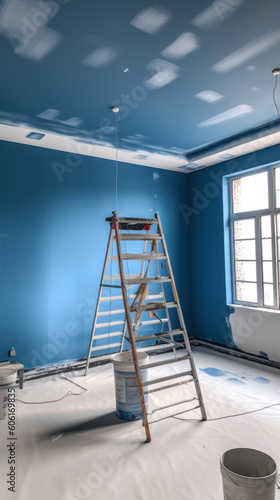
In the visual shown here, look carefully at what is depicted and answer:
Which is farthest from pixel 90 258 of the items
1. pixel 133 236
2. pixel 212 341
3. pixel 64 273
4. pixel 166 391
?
pixel 212 341

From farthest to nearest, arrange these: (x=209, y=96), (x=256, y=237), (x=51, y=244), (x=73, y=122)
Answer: (x=256, y=237) → (x=51, y=244) → (x=73, y=122) → (x=209, y=96)

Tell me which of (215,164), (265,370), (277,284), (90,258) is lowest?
(265,370)

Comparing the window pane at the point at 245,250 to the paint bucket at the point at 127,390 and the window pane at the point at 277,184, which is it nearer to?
the window pane at the point at 277,184

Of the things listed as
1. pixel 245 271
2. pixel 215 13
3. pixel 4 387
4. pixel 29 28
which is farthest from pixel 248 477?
pixel 245 271

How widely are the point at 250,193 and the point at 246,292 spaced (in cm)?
136

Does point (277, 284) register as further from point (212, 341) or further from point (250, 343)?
point (212, 341)

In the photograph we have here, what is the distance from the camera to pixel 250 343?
13.5 feet

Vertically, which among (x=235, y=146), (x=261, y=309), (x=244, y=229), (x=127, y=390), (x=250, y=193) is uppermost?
(x=235, y=146)

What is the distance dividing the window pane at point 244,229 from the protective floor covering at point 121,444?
1.90m

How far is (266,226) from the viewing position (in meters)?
4.10

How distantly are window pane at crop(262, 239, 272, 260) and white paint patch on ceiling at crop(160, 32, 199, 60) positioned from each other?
2.58m

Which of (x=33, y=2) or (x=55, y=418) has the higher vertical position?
(x=33, y=2)

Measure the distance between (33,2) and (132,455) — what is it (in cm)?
284

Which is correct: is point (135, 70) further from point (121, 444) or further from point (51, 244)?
point (121, 444)
